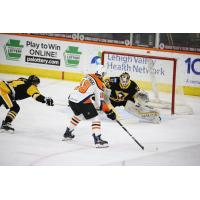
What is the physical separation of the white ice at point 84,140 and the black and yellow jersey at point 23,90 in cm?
5

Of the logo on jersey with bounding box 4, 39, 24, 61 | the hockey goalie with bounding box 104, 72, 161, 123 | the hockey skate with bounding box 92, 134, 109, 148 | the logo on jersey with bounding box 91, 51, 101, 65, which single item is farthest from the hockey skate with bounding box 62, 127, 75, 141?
the logo on jersey with bounding box 4, 39, 24, 61

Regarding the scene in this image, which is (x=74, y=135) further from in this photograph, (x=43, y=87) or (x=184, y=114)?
(x=184, y=114)

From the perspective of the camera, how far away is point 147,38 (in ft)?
21.0

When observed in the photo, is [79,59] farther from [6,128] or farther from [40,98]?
[6,128]

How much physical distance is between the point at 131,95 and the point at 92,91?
1.59 ft

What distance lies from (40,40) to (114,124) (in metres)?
1.04

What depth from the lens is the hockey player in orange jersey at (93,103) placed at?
6246 mm

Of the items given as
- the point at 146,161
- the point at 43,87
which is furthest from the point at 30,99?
the point at 146,161

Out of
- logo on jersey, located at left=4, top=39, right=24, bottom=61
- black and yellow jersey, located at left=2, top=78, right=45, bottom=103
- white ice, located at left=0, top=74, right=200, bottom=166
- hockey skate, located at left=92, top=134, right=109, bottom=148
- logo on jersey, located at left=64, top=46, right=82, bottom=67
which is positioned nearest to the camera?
white ice, located at left=0, top=74, right=200, bottom=166

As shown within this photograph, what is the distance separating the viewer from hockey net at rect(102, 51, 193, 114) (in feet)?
21.3

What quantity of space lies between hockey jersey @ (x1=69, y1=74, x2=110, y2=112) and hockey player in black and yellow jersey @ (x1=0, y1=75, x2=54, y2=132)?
0.31m

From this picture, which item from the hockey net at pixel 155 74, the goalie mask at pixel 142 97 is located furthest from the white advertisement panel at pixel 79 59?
the goalie mask at pixel 142 97

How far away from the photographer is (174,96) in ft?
21.8

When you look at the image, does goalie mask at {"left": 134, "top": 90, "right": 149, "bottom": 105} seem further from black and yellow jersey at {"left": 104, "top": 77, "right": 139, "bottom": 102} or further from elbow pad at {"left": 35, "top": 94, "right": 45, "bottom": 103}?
elbow pad at {"left": 35, "top": 94, "right": 45, "bottom": 103}
